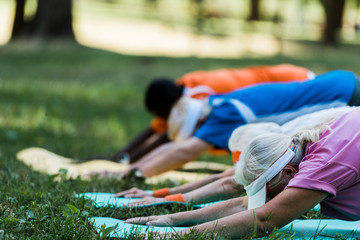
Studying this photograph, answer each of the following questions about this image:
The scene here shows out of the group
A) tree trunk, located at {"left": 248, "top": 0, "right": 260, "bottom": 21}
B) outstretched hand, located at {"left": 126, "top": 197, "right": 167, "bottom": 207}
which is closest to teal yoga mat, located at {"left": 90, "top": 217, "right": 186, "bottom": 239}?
outstretched hand, located at {"left": 126, "top": 197, "right": 167, "bottom": 207}

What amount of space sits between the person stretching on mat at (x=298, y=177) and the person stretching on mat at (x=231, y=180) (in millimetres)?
232

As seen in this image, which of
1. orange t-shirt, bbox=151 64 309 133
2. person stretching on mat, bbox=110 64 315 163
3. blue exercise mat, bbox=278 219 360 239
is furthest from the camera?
orange t-shirt, bbox=151 64 309 133

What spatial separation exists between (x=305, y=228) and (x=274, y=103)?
1.29m

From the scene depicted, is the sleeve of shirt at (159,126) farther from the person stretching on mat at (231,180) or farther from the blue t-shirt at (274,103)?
the person stretching on mat at (231,180)

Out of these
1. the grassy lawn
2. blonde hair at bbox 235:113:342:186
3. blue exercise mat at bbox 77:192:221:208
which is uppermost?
blonde hair at bbox 235:113:342:186

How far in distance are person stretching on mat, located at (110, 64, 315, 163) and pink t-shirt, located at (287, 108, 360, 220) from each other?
2241 mm

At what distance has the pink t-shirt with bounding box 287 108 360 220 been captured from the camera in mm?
2221

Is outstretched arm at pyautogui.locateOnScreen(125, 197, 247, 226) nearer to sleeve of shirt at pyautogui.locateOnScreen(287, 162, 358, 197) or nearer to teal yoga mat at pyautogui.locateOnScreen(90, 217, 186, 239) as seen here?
teal yoga mat at pyautogui.locateOnScreen(90, 217, 186, 239)

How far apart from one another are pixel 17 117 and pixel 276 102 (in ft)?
11.7

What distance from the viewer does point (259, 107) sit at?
3.75 m

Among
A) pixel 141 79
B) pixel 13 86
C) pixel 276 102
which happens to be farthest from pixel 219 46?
pixel 276 102

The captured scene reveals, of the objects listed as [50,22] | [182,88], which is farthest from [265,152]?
[50,22]

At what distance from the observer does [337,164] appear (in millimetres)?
2232

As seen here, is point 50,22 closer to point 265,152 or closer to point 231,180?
point 231,180
